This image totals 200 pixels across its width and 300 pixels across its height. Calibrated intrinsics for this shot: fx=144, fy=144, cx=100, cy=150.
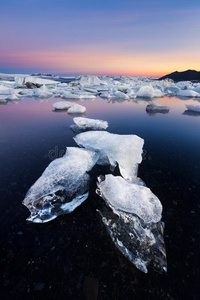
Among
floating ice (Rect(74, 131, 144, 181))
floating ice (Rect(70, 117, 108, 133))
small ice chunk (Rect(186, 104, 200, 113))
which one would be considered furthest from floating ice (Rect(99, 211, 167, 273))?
small ice chunk (Rect(186, 104, 200, 113))

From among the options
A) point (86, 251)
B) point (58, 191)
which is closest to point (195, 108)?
point (58, 191)

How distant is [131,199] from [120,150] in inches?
41.5

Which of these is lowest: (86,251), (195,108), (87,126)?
(86,251)

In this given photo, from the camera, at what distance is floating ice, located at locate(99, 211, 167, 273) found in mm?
1186

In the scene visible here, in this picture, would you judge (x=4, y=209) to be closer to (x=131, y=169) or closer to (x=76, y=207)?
(x=76, y=207)

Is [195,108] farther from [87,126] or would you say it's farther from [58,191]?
[58,191]

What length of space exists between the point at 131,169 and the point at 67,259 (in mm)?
1460

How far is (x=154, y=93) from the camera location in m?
14.6

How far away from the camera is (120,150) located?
97.5 inches

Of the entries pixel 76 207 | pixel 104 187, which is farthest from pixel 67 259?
pixel 104 187

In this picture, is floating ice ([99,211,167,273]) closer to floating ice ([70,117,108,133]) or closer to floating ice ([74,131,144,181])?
floating ice ([74,131,144,181])

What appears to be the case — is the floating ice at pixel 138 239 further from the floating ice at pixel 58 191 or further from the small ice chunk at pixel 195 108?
the small ice chunk at pixel 195 108

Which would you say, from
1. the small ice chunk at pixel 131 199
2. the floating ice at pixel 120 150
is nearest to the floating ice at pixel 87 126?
the floating ice at pixel 120 150

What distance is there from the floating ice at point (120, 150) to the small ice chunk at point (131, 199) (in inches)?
16.0
